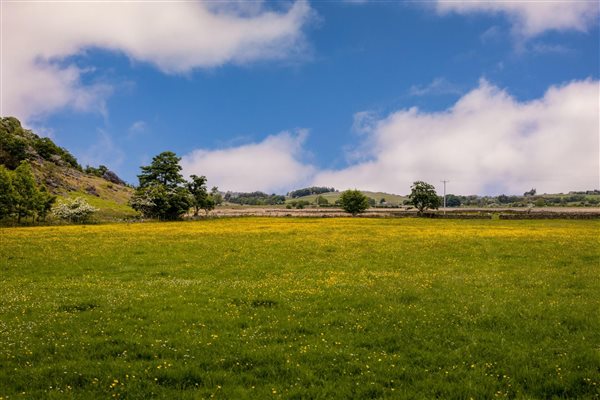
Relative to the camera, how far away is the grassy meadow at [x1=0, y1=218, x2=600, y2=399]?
→ 9.98 meters

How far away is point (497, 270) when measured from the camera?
1069 inches

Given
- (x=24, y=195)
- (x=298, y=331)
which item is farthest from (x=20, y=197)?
Answer: (x=298, y=331)

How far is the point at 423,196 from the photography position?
15675 cm

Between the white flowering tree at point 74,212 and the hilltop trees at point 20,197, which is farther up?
the hilltop trees at point 20,197

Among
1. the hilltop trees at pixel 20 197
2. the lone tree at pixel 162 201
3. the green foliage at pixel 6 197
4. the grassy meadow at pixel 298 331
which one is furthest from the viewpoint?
the lone tree at pixel 162 201

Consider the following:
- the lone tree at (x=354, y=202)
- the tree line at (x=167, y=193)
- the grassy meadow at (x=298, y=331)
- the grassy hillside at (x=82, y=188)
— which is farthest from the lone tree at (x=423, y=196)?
the grassy meadow at (x=298, y=331)

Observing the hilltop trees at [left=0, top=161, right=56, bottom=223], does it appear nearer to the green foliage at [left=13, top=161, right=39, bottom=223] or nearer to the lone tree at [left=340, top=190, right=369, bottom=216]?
the green foliage at [left=13, top=161, right=39, bottom=223]

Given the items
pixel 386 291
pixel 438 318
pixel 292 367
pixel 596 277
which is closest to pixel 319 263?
pixel 386 291

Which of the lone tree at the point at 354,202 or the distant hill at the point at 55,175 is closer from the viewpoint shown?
the lone tree at the point at 354,202

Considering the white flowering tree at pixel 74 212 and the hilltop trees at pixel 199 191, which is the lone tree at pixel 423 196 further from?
the white flowering tree at pixel 74 212

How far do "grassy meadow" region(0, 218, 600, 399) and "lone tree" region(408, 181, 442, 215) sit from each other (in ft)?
431

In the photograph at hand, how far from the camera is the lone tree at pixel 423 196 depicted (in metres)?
156

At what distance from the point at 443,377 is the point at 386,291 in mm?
9800

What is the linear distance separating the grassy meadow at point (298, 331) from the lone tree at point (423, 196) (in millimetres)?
131437
